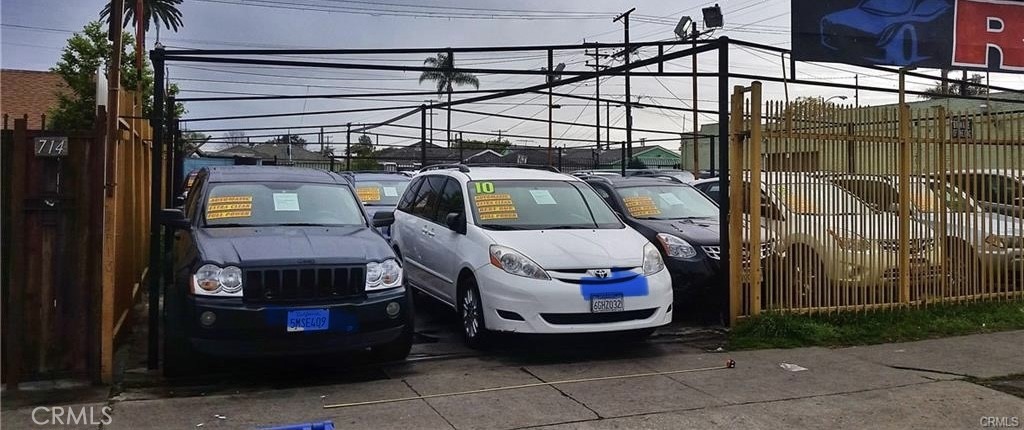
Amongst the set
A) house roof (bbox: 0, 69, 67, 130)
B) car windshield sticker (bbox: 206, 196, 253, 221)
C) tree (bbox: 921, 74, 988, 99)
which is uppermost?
house roof (bbox: 0, 69, 67, 130)

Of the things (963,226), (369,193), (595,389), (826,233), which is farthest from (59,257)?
(963,226)

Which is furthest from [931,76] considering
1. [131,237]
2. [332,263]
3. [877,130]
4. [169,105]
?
[131,237]

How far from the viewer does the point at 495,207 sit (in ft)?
25.3

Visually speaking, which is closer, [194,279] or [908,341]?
[194,279]

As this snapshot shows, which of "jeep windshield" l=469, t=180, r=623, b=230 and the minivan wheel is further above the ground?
"jeep windshield" l=469, t=180, r=623, b=230

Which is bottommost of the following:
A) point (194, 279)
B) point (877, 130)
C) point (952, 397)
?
point (952, 397)

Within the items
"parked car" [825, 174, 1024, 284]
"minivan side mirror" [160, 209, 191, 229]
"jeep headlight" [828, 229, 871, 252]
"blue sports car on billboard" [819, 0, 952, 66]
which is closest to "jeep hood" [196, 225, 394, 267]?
"minivan side mirror" [160, 209, 191, 229]

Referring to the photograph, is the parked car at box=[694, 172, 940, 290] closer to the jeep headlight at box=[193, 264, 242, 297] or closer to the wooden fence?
the jeep headlight at box=[193, 264, 242, 297]

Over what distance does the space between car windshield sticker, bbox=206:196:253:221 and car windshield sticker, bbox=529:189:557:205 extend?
2.76 metres

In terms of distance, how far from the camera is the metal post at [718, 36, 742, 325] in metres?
7.91

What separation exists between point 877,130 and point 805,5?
162cm

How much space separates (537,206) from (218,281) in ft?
10.9

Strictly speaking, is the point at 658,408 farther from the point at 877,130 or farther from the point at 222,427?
the point at 877,130

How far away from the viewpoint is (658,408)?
5492 millimetres
